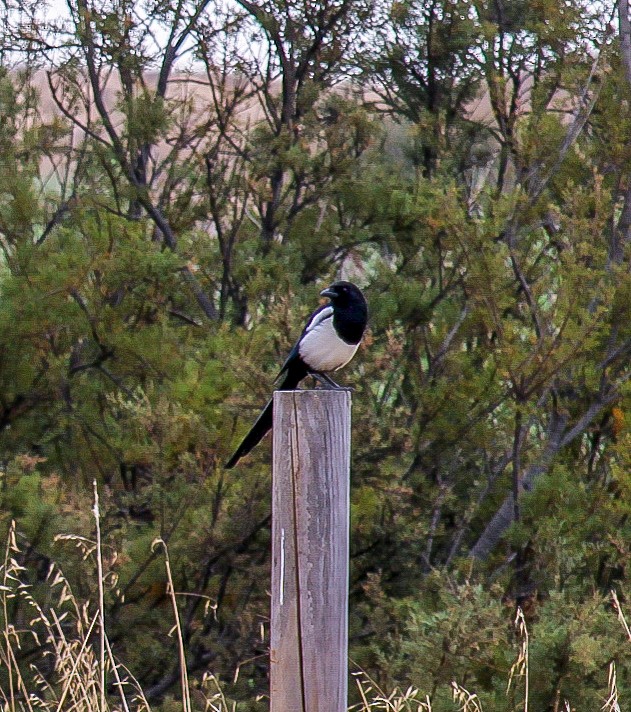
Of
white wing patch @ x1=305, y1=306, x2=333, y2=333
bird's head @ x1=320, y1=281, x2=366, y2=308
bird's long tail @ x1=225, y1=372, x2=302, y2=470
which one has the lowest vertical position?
bird's long tail @ x1=225, y1=372, x2=302, y2=470

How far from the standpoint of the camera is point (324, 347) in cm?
446

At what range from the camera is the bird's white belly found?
A: 175 inches

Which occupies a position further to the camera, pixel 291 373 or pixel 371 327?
pixel 371 327

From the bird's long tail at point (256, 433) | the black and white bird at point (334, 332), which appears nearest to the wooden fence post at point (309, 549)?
the bird's long tail at point (256, 433)

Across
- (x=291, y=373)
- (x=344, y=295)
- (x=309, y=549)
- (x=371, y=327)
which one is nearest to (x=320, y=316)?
(x=344, y=295)

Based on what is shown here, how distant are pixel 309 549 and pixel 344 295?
87.4 inches

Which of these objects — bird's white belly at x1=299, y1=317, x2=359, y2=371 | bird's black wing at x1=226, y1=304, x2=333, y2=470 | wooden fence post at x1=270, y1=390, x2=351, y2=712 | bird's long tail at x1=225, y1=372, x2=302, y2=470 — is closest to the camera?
wooden fence post at x1=270, y1=390, x2=351, y2=712

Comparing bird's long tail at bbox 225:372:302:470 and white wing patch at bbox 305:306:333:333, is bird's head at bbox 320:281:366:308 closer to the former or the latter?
white wing patch at bbox 305:306:333:333

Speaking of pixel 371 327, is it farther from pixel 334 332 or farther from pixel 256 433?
pixel 256 433

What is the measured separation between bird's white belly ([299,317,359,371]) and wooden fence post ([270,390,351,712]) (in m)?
1.99

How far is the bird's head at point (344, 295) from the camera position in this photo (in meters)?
4.53

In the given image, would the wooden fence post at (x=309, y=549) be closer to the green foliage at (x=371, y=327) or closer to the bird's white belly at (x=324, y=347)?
the bird's white belly at (x=324, y=347)

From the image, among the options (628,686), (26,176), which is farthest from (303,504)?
(26,176)

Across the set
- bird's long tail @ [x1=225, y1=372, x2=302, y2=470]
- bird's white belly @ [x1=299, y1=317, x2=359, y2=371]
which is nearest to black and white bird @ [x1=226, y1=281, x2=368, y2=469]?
bird's white belly @ [x1=299, y1=317, x2=359, y2=371]
